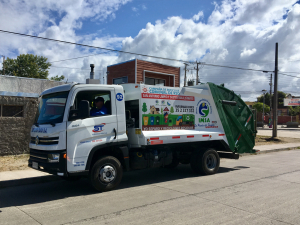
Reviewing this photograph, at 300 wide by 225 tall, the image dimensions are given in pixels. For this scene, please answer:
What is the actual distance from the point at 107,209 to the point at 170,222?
4.56 ft

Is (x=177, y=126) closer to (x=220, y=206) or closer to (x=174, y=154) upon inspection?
(x=174, y=154)

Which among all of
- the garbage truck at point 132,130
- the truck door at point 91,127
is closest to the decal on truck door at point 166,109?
the garbage truck at point 132,130

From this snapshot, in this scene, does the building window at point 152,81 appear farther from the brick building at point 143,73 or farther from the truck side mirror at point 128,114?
the truck side mirror at point 128,114

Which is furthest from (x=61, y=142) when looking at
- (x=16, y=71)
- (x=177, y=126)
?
(x=16, y=71)

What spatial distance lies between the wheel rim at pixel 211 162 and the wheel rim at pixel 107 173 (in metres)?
3.44

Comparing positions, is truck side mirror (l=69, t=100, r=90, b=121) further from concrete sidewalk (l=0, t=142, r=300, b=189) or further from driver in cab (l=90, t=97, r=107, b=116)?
concrete sidewalk (l=0, t=142, r=300, b=189)

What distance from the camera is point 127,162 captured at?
270 inches

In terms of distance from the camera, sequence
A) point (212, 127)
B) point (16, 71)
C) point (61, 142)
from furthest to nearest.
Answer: point (16, 71)
point (212, 127)
point (61, 142)

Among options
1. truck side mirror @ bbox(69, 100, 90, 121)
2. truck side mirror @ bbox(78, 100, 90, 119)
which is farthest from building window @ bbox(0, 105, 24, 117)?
truck side mirror @ bbox(78, 100, 90, 119)

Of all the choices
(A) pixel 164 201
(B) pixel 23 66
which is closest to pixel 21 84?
(A) pixel 164 201

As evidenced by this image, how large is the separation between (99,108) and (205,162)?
3.84 metres

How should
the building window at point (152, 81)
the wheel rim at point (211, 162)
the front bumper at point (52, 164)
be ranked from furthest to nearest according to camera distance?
the building window at point (152, 81)
the wheel rim at point (211, 162)
the front bumper at point (52, 164)

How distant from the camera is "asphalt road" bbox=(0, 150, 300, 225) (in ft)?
15.6

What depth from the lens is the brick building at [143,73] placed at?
776 inches
